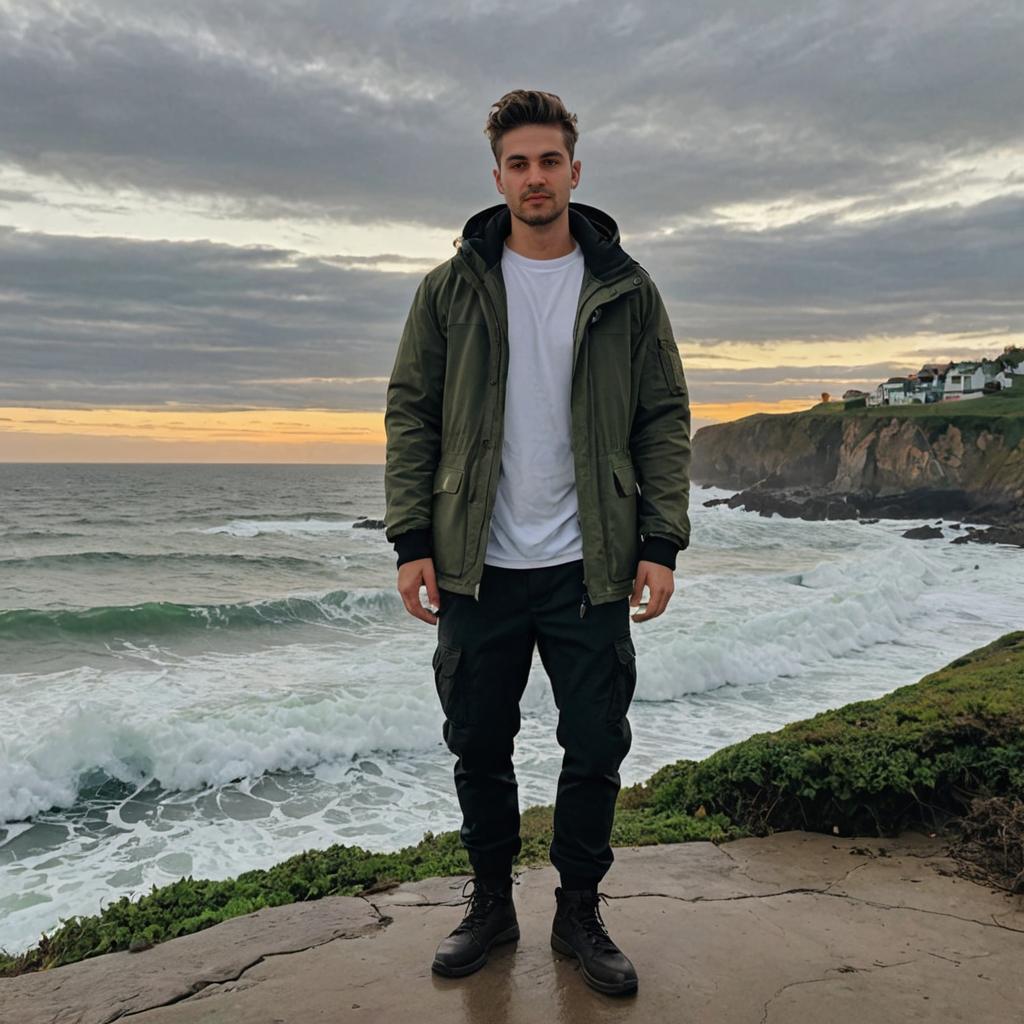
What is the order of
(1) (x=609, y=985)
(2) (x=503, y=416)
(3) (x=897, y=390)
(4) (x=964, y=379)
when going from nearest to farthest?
(1) (x=609, y=985), (2) (x=503, y=416), (4) (x=964, y=379), (3) (x=897, y=390)

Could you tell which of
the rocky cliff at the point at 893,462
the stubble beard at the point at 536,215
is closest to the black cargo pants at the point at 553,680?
the stubble beard at the point at 536,215

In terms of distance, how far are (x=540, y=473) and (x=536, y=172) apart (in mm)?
979

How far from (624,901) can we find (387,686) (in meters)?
8.73

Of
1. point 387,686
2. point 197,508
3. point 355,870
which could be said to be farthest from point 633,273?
point 197,508

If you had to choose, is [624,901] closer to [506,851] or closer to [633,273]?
[506,851]

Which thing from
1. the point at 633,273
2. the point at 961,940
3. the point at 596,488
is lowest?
the point at 961,940

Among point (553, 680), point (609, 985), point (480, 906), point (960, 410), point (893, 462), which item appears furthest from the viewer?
point (960, 410)

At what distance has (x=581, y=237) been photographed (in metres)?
2.99

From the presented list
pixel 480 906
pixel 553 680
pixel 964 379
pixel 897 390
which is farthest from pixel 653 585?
pixel 897 390

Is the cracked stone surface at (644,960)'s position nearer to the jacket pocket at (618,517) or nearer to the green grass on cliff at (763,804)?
the green grass on cliff at (763,804)

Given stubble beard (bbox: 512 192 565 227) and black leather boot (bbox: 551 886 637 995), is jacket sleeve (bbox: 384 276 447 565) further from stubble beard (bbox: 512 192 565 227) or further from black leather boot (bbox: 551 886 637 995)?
black leather boot (bbox: 551 886 637 995)

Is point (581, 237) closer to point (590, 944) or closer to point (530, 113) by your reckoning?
point (530, 113)

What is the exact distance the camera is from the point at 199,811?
827cm

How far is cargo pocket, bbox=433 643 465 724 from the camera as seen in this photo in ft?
9.66
